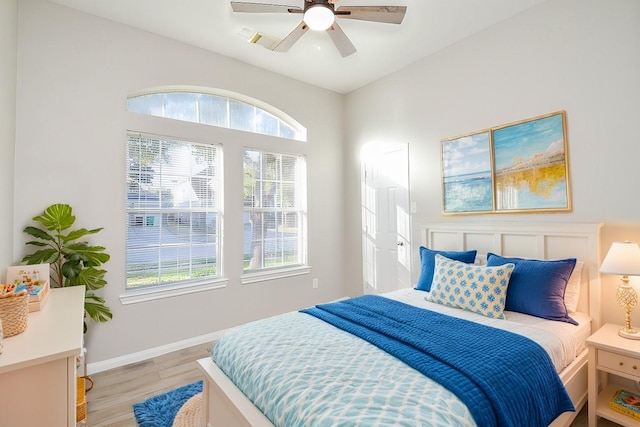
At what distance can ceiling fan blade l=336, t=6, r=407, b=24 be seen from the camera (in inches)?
80.1

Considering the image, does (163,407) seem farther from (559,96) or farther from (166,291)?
(559,96)

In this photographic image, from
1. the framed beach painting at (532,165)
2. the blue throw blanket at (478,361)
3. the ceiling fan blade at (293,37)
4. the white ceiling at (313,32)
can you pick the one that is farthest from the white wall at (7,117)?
the framed beach painting at (532,165)

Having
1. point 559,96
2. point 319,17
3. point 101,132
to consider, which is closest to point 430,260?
point 559,96

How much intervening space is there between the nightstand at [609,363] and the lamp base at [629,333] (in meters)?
0.02

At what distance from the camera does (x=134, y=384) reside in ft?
8.06

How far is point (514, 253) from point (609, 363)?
0.99 m

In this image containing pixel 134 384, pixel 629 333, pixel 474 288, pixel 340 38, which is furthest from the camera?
pixel 134 384

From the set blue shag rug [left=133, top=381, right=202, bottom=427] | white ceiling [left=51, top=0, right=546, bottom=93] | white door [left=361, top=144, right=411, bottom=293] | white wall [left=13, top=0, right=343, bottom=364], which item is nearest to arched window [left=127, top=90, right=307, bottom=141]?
white wall [left=13, top=0, right=343, bottom=364]

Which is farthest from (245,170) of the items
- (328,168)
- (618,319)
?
(618,319)

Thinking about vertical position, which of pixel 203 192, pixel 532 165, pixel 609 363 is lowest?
pixel 609 363

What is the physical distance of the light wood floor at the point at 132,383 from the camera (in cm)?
206

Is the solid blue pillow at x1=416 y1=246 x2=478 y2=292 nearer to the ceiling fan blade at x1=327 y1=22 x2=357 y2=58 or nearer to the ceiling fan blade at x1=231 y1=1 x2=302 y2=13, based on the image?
the ceiling fan blade at x1=327 y1=22 x2=357 y2=58

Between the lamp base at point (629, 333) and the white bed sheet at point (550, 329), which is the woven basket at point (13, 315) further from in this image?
the lamp base at point (629, 333)

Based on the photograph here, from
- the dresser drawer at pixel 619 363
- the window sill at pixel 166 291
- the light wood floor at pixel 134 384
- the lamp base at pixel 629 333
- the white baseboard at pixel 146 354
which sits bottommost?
the light wood floor at pixel 134 384
